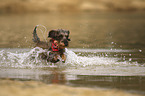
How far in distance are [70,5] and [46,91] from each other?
44988mm

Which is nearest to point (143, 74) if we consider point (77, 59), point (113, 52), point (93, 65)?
point (93, 65)

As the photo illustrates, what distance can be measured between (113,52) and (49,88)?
5678 mm

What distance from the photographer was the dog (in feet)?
30.0

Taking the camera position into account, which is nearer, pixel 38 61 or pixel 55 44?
pixel 55 44

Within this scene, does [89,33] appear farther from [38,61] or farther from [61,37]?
[61,37]

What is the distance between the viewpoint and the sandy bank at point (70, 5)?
49.8m

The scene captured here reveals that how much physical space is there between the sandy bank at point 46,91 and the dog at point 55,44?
2296mm

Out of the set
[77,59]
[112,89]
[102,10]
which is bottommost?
[112,89]

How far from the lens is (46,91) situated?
651 cm

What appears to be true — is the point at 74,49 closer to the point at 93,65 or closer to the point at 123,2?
the point at 93,65

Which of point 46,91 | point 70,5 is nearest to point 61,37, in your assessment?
point 46,91

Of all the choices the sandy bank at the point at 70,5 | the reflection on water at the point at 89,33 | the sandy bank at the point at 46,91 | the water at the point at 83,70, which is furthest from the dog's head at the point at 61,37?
the sandy bank at the point at 70,5

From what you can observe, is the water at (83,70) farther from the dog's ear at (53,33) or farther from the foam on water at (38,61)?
the dog's ear at (53,33)

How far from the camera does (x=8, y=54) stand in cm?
1064
